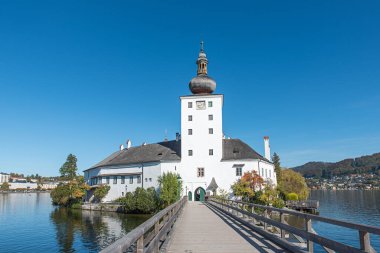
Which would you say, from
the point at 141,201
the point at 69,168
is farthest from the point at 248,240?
the point at 69,168

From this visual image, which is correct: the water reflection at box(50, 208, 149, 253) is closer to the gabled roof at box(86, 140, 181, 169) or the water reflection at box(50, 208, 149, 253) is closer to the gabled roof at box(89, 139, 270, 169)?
the gabled roof at box(86, 140, 181, 169)

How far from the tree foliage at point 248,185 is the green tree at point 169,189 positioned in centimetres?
772

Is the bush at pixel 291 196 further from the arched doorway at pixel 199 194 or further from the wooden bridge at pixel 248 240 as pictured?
the wooden bridge at pixel 248 240

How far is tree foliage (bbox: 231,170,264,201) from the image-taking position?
38812 millimetres

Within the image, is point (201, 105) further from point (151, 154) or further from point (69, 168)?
point (69, 168)

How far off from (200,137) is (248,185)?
10025 mm

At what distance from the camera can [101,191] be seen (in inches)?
2004

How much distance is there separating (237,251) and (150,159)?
134 ft

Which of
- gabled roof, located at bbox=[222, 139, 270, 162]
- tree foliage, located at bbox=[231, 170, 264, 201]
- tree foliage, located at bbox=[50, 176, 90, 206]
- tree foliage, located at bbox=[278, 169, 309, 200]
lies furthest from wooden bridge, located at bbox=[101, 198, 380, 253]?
tree foliage, located at bbox=[50, 176, 90, 206]

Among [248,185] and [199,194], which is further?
[199,194]

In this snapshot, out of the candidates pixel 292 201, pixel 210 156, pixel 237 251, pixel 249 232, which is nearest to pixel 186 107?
pixel 210 156

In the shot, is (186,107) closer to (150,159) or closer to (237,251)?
(150,159)

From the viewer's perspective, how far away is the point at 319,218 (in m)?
6.45

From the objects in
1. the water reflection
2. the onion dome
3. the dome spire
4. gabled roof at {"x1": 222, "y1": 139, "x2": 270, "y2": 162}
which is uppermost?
the dome spire
